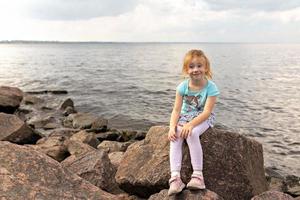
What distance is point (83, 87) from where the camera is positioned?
35.6 metres

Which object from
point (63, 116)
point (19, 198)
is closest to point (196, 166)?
point (19, 198)

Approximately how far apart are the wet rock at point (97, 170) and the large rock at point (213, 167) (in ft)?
1.16

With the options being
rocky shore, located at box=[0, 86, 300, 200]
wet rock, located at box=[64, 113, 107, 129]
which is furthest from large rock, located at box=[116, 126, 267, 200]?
wet rock, located at box=[64, 113, 107, 129]

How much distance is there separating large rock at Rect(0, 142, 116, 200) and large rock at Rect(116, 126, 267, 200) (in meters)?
1.16

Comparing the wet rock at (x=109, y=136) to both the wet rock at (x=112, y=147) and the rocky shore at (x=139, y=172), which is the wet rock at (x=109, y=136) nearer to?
the wet rock at (x=112, y=147)

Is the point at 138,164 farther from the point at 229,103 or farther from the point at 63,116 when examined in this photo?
the point at 229,103

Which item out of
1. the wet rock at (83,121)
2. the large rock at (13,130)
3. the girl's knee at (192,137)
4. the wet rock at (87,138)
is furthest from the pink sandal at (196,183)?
the wet rock at (83,121)

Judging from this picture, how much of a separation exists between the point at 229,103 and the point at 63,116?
41.2ft

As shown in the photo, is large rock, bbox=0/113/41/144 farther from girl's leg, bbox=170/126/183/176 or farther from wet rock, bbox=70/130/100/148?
girl's leg, bbox=170/126/183/176

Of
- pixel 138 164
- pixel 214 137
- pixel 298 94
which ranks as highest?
pixel 214 137

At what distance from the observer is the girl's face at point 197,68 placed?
6285 mm

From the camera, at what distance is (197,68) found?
20.6ft

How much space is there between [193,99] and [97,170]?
271cm

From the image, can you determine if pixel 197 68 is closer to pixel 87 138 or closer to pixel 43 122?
pixel 87 138
